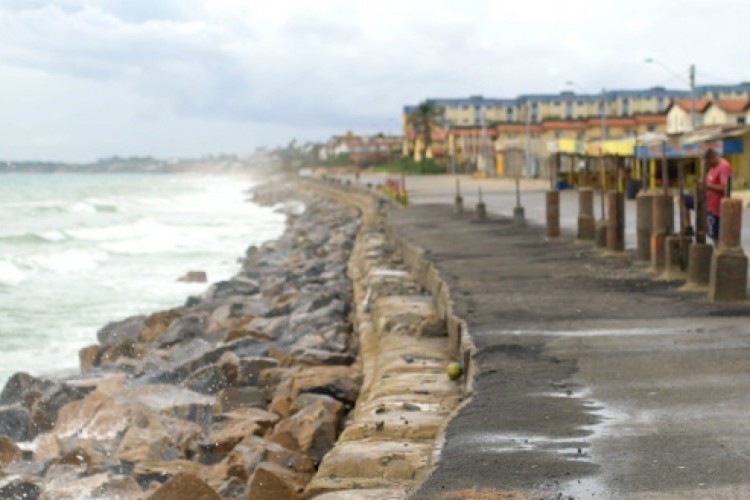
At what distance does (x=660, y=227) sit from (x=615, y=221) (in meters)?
2.14

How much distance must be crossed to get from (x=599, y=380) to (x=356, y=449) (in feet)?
5.32

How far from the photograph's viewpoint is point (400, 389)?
7.47 m

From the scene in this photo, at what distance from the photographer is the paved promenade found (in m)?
4.83

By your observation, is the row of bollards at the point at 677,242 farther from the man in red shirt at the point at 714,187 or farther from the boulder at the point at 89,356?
the boulder at the point at 89,356

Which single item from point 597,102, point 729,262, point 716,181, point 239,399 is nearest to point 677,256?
point 716,181

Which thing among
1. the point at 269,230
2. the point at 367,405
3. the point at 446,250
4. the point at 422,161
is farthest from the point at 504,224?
the point at 422,161

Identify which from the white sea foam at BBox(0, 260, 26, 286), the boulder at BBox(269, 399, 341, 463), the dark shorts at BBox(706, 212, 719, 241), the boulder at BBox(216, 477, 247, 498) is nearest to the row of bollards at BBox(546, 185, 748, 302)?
the dark shorts at BBox(706, 212, 719, 241)

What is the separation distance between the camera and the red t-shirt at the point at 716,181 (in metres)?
11.9

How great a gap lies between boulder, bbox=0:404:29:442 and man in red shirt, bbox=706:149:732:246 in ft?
21.9

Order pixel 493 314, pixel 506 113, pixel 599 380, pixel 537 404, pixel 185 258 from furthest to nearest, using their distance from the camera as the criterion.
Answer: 1. pixel 506 113
2. pixel 185 258
3. pixel 493 314
4. pixel 599 380
5. pixel 537 404

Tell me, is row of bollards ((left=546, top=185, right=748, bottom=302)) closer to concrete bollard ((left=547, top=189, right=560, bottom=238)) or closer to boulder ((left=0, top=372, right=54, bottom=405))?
concrete bollard ((left=547, top=189, right=560, bottom=238))

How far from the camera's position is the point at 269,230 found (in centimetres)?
4481

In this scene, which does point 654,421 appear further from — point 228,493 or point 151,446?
point 151,446

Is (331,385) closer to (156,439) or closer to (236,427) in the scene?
(236,427)
